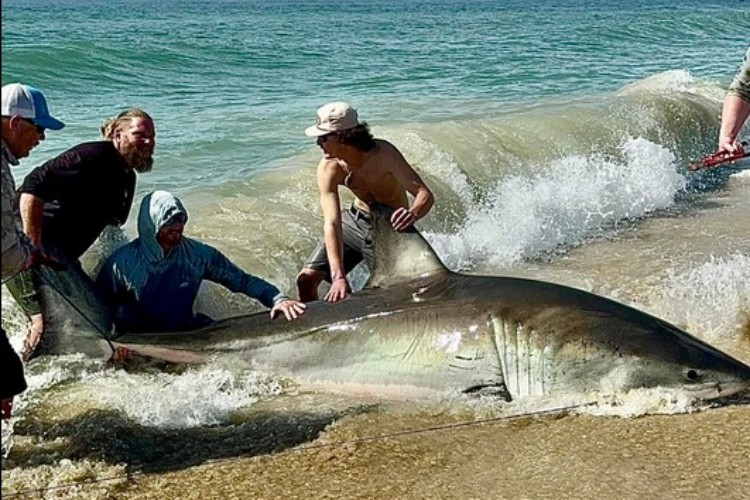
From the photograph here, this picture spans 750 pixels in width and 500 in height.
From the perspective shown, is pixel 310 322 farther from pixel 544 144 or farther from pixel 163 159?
pixel 544 144

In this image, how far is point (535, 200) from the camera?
9.71m

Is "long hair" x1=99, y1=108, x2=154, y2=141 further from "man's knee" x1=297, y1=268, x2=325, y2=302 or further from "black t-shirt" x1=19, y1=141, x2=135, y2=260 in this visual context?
"man's knee" x1=297, y1=268, x2=325, y2=302

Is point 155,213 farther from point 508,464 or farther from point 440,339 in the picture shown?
point 508,464

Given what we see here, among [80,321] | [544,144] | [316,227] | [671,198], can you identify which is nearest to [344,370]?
[80,321]

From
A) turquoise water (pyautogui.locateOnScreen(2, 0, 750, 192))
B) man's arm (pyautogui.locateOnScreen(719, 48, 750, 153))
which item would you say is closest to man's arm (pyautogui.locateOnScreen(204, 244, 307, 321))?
man's arm (pyautogui.locateOnScreen(719, 48, 750, 153))

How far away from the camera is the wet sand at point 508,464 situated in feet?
12.1

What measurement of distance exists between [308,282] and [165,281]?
986 millimetres

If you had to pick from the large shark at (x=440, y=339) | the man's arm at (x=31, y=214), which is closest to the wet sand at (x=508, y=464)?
the large shark at (x=440, y=339)

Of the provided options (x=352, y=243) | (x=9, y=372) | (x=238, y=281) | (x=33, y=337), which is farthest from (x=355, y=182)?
(x=9, y=372)

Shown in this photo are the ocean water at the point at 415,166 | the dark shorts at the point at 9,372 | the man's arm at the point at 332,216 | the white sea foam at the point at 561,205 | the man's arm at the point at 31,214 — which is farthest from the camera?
the white sea foam at the point at 561,205

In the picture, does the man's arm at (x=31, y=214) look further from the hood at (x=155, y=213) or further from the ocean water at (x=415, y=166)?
the ocean water at (x=415, y=166)

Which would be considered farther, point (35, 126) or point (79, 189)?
point (79, 189)

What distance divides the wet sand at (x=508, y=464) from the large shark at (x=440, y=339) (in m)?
0.25

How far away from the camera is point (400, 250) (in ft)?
16.8
